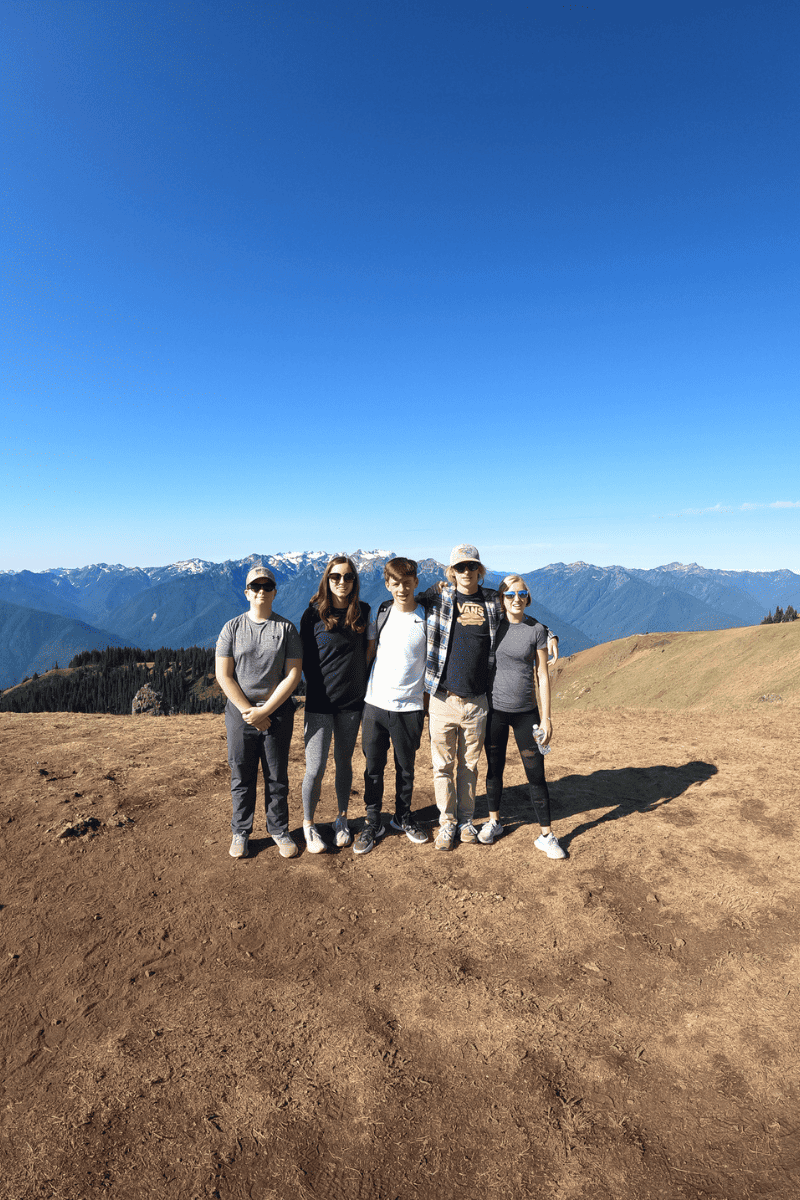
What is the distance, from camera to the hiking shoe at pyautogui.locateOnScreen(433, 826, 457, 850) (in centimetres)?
621

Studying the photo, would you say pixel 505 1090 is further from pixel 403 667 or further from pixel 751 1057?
pixel 403 667

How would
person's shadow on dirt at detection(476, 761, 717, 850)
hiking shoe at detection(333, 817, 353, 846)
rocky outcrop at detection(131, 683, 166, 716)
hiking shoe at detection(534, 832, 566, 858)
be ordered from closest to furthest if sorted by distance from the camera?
hiking shoe at detection(534, 832, 566, 858) → hiking shoe at detection(333, 817, 353, 846) → person's shadow on dirt at detection(476, 761, 717, 850) → rocky outcrop at detection(131, 683, 166, 716)

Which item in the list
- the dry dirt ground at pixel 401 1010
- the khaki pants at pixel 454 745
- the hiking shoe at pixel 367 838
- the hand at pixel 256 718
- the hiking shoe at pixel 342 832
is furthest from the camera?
the hiking shoe at pixel 342 832

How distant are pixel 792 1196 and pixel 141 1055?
399cm

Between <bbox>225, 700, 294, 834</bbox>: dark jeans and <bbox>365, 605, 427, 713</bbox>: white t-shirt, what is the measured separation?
3.59 ft

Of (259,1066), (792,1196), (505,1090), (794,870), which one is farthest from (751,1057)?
(259,1066)

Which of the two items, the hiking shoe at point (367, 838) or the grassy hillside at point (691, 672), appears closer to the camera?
the hiking shoe at point (367, 838)

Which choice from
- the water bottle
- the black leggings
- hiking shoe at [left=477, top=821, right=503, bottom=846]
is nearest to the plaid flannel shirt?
the black leggings

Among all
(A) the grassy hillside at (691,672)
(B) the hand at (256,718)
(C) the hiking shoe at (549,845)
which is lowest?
(A) the grassy hillside at (691,672)

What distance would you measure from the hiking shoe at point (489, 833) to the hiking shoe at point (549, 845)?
49 cm

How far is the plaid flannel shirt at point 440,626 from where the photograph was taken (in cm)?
589

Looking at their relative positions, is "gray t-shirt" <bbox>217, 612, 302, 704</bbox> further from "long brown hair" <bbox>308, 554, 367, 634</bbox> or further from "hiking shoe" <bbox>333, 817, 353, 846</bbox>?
"hiking shoe" <bbox>333, 817, 353, 846</bbox>

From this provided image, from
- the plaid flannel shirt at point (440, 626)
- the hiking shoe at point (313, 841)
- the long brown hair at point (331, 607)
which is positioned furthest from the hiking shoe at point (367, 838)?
the long brown hair at point (331, 607)

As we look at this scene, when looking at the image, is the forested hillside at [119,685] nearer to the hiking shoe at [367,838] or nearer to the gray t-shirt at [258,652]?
the hiking shoe at [367,838]
